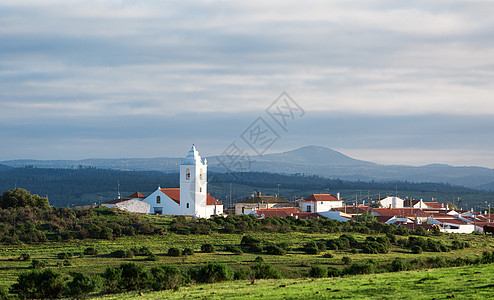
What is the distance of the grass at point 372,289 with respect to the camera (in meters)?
19.6

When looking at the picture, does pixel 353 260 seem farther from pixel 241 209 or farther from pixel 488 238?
pixel 241 209

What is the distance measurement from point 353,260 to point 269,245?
252 inches

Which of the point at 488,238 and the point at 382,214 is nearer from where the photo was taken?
the point at 488,238

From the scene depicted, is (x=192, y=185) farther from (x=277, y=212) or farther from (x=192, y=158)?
(x=277, y=212)

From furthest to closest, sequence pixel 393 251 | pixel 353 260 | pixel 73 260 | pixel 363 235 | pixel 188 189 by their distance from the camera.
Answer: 1. pixel 188 189
2. pixel 363 235
3. pixel 393 251
4. pixel 353 260
5. pixel 73 260

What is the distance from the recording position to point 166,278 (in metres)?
27.0

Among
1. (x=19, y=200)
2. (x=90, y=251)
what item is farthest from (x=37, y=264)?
(x=19, y=200)

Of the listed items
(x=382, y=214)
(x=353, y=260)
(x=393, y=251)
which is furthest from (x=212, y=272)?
(x=382, y=214)

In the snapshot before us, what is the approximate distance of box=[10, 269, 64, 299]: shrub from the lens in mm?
26750

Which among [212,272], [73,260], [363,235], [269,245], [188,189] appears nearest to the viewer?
[212,272]

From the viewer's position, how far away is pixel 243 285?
2595 centimetres

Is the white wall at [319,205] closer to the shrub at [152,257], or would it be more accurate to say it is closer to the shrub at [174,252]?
the shrub at [174,252]

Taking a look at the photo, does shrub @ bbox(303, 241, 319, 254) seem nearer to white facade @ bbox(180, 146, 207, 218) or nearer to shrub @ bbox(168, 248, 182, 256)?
shrub @ bbox(168, 248, 182, 256)

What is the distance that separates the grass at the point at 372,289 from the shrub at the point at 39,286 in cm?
347
